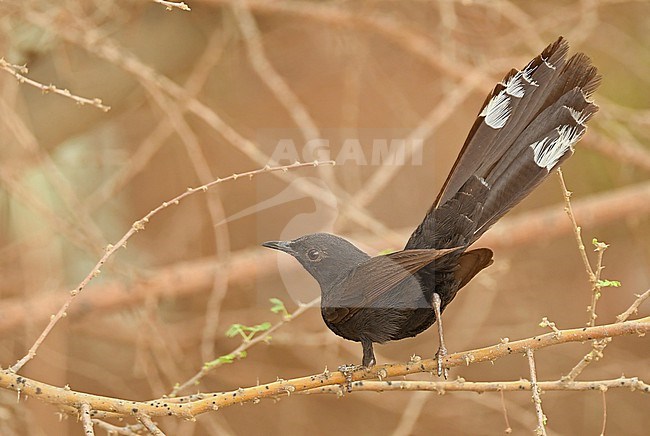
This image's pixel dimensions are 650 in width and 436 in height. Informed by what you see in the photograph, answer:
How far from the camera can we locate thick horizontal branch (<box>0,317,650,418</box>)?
4.95 feet

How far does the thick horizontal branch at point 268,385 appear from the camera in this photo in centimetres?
151

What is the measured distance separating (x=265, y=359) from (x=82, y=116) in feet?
5.67

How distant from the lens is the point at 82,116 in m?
3.86

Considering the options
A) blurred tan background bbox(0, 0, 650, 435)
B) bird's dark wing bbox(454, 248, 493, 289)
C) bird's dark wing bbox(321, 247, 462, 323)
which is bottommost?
bird's dark wing bbox(321, 247, 462, 323)

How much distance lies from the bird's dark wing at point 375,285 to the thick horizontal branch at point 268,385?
0.47 feet

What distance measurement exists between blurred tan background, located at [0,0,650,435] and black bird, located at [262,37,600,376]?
0.77m

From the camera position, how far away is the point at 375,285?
5.42 feet

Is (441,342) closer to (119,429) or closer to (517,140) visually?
(517,140)

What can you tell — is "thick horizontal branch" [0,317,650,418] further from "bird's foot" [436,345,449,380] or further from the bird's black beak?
the bird's black beak

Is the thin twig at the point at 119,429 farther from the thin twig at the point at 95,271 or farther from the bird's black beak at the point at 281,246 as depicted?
the bird's black beak at the point at 281,246

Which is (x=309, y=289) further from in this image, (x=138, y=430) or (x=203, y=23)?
(x=203, y=23)

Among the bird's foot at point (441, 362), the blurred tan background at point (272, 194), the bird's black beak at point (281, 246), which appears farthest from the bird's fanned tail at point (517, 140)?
the blurred tan background at point (272, 194)

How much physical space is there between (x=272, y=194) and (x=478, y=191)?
4.15ft

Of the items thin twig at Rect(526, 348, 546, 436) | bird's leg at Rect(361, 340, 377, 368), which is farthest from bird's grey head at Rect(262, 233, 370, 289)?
thin twig at Rect(526, 348, 546, 436)
